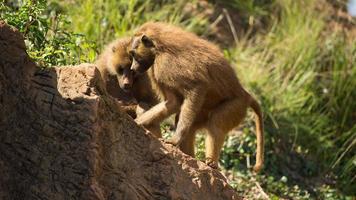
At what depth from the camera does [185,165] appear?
207 inches

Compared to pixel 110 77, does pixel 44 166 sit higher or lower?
higher

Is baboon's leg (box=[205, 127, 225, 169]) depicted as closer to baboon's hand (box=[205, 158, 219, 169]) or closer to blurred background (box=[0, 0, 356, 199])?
baboon's hand (box=[205, 158, 219, 169])

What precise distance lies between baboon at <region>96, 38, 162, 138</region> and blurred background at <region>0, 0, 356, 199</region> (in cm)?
143

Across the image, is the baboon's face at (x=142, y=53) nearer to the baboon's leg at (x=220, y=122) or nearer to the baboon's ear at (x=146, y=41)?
the baboon's ear at (x=146, y=41)

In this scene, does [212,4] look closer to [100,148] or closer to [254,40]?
[254,40]

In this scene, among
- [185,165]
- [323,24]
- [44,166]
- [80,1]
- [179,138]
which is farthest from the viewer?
[323,24]

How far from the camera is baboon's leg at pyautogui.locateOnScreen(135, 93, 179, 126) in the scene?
6.50 m

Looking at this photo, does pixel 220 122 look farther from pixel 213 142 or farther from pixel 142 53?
pixel 142 53

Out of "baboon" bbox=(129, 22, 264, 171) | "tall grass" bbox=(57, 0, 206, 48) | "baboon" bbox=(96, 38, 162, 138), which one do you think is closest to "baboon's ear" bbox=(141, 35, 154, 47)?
"baboon" bbox=(129, 22, 264, 171)

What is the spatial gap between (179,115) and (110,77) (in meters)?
0.80

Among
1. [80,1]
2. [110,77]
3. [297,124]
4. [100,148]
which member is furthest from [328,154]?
[100,148]

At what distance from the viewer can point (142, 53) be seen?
6801 mm

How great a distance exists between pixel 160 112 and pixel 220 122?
0.53 metres

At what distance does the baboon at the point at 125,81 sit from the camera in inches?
272
